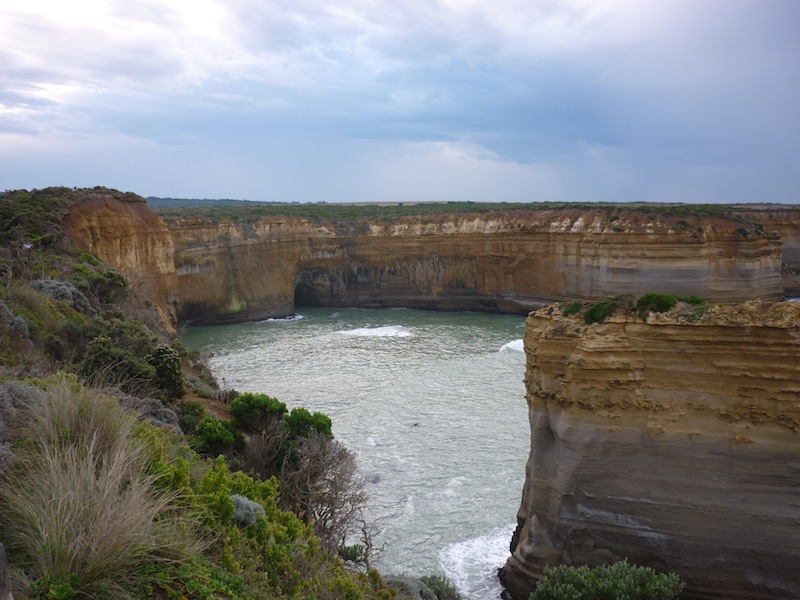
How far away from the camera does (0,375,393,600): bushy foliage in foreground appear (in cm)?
435

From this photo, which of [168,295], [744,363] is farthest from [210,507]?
[168,295]

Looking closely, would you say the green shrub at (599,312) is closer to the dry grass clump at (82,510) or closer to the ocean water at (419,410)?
the ocean water at (419,410)

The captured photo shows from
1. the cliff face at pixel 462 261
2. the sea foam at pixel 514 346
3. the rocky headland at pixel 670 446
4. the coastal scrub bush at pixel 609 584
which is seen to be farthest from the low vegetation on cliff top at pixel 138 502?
the cliff face at pixel 462 261

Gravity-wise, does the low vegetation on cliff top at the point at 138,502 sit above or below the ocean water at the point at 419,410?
above

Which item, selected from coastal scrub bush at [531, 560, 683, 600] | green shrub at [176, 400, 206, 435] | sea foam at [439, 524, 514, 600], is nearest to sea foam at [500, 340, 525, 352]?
sea foam at [439, 524, 514, 600]

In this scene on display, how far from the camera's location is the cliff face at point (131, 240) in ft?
101

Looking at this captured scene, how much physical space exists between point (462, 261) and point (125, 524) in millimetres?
49804

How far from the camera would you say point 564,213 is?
4956 cm

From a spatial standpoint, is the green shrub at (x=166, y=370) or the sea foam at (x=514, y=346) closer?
the green shrub at (x=166, y=370)

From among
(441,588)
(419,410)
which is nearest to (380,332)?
(419,410)

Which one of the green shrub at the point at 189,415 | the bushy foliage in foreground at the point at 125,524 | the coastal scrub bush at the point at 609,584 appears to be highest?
the bushy foliage in foreground at the point at 125,524

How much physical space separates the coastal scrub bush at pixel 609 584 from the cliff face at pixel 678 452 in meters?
0.88

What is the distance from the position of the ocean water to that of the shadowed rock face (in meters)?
4.09

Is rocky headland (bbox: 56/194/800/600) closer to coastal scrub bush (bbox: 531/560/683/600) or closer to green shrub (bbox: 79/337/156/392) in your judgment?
coastal scrub bush (bbox: 531/560/683/600)
